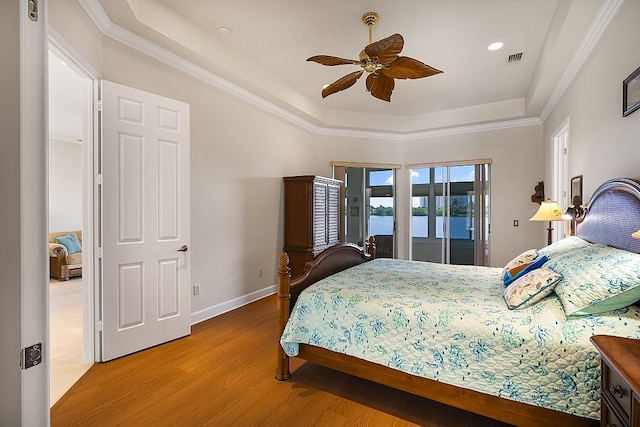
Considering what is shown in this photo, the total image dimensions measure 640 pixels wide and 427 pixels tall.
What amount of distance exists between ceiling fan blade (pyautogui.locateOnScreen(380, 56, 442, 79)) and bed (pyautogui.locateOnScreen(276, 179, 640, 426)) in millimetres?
1488

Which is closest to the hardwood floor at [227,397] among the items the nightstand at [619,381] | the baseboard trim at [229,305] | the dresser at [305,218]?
the baseboard trim at [229,305]

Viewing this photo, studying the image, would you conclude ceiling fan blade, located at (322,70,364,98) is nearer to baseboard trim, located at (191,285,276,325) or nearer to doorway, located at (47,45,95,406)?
doorway, located at (47,45,95,406)

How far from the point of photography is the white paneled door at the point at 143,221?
8.58 feet

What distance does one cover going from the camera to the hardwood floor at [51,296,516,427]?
76.7 inches

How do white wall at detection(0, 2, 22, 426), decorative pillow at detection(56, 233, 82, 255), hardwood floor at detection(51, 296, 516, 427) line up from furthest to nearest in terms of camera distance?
1. decorative pillow at detection(56, 233, 82, 255)
2. hardwood floor at detection(51, 296, 516, 427)
3. white wall at detection(0, 2, 22, 426)

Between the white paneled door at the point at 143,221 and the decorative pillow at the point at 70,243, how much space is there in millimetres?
4287

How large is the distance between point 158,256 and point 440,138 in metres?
5.01

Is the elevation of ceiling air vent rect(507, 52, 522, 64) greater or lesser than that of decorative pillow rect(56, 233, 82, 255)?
greater

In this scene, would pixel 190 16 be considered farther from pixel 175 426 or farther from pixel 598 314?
pixel 598 314

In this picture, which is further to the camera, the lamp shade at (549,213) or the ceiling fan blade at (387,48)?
the lamp shade at (549,213)

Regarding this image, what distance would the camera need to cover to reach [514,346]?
5.34 feet

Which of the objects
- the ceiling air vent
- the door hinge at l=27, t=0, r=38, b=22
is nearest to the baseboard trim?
the door hinge at l=27, t=0, r=38, b=22

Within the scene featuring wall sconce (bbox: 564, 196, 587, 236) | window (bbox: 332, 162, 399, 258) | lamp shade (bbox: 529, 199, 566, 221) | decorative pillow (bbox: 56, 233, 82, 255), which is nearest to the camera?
wall sconce (bbox: 564, 196, 587, 236)

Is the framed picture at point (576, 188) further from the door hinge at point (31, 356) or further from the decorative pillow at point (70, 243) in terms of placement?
the decorative pillow at point (70, 243)
